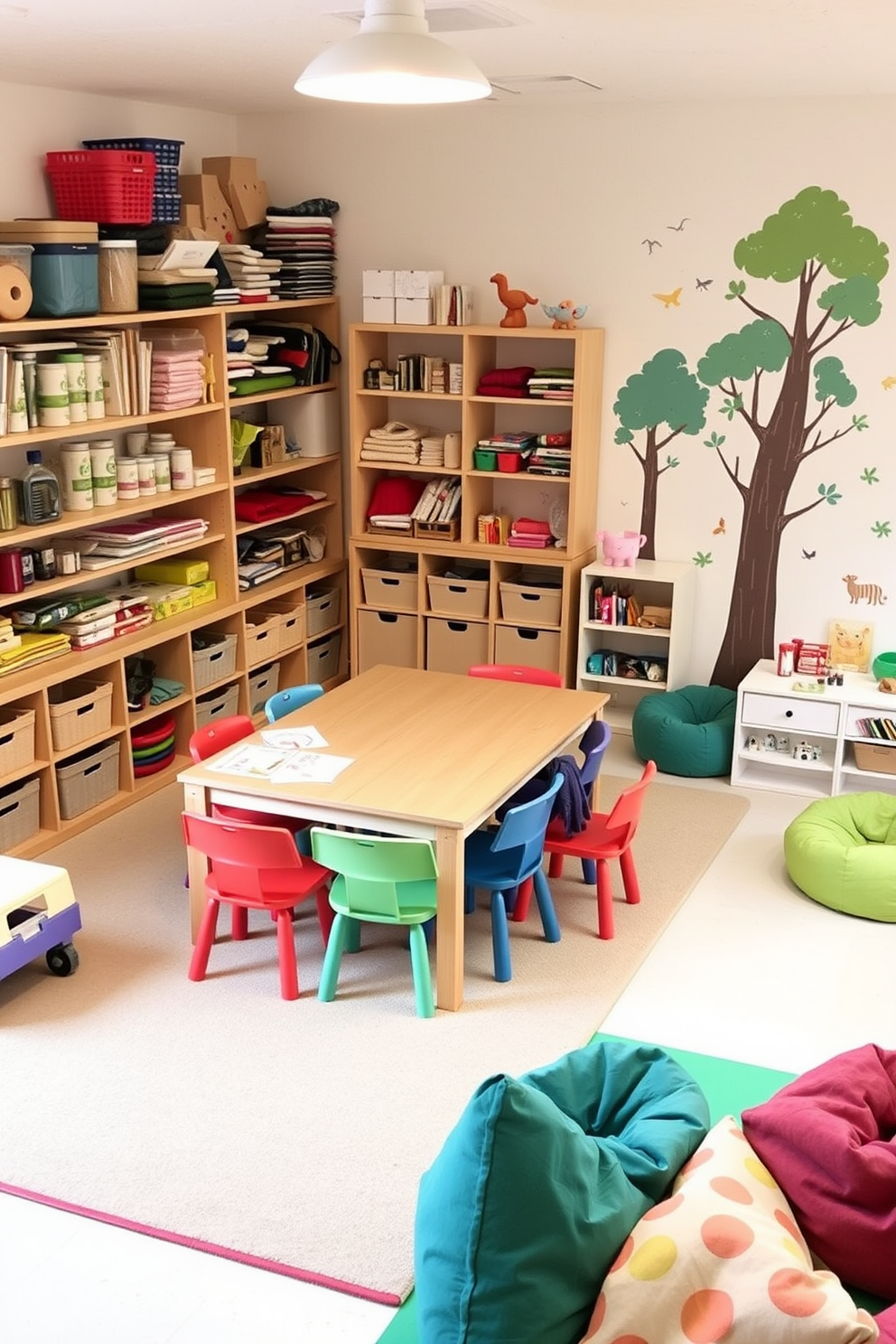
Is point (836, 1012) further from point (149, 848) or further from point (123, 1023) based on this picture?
point (149, 848)

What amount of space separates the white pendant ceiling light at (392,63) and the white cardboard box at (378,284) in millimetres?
3028

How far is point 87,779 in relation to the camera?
5039 millimetres

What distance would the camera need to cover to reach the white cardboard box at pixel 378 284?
5926mm

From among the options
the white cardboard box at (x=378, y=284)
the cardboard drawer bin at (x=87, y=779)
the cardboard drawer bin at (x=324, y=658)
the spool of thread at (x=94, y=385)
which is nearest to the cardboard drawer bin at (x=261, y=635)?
the cardboard drawer bin at (x=324, y=658)

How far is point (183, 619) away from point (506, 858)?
213 cm

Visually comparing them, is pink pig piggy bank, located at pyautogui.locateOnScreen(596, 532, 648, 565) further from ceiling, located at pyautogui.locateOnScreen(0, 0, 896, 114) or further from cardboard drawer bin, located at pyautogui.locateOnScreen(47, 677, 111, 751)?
cardboard drawer bin, located at pyautogui.locateOnScreen(47, 677, 111, 751)

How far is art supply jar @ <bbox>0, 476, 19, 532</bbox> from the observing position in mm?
4570

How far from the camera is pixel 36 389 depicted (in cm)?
470

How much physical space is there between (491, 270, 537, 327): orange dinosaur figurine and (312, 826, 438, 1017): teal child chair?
285 centimetres

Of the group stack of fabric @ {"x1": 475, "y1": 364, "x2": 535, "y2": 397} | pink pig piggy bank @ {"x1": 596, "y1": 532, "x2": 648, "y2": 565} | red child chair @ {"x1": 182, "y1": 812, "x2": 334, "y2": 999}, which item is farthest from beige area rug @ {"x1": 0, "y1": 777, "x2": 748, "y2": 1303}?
stack of fabric @ {"x1": 475, "y1": 364, "x2": 535, "y2": 397}

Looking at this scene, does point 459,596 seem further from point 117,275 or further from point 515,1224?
point 515,1224

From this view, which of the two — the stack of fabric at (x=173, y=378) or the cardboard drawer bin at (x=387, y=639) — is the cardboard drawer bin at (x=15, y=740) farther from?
the cardboard drawer bin at (x=387, y=639)

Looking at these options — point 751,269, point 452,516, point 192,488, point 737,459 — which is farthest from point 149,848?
point 751,269

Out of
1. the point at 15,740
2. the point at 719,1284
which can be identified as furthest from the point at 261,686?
the point at 719,1284
